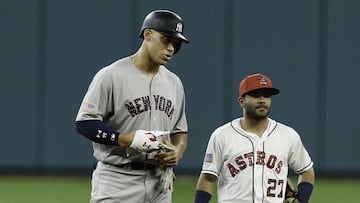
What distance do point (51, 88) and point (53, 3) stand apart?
3.12 ft

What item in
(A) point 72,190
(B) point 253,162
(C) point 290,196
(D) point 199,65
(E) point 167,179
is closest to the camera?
(E) point 167,179

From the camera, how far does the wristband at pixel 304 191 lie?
15.9 feet

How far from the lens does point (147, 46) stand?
14.2 feet

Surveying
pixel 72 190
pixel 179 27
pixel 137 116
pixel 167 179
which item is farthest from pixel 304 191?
pixel 72 190

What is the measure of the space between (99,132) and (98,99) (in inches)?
6.6

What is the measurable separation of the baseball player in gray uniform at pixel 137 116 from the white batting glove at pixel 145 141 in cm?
2

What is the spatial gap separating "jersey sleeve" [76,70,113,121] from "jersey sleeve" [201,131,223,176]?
78 centimetres

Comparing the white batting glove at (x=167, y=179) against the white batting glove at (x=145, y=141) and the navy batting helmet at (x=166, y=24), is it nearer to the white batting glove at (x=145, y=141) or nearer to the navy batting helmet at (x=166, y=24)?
the white batting glove at (x=145, y=141)

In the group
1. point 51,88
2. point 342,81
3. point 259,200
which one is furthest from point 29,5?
point 259,200

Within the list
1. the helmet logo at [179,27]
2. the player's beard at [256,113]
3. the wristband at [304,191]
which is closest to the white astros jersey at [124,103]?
the helmet logo at [179,27]

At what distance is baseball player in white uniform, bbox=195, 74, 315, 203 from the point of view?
187 inches

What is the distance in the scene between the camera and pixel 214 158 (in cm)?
482

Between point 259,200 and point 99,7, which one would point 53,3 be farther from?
point 259,200

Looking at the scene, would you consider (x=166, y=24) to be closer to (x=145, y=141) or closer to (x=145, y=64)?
(x=145, y=64)
